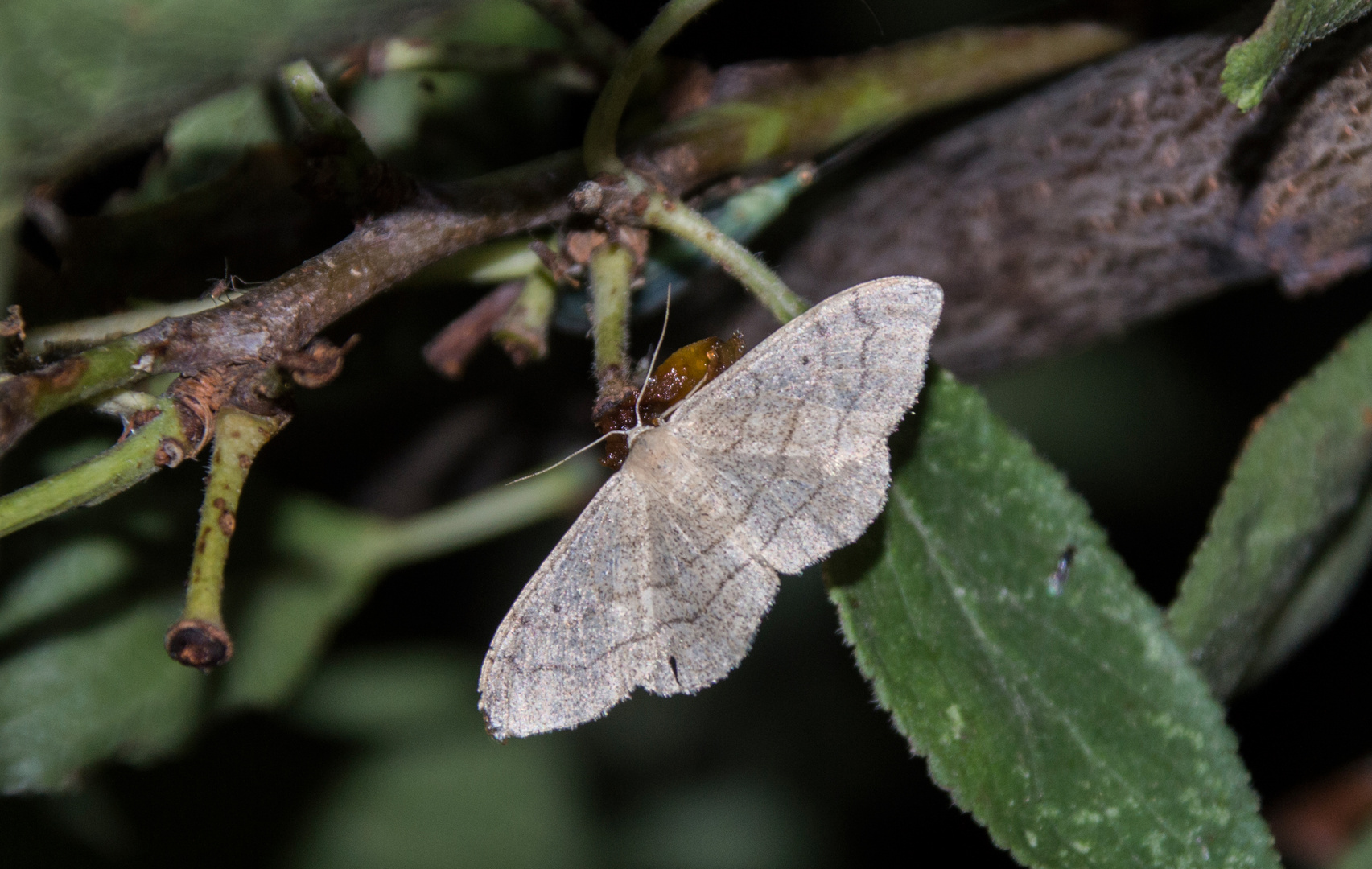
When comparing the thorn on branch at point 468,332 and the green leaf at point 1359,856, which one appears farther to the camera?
the green leaf at point 1359,856

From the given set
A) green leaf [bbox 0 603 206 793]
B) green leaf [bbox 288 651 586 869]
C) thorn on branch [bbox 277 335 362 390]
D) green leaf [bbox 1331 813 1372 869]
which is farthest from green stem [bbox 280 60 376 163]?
green leaf [bbox 1331 813 1372 869]

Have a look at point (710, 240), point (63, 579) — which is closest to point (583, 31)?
point (710, 240)

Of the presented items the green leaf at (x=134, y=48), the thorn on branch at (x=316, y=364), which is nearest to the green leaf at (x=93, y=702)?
the thorn on branch at (x=316, y=364)

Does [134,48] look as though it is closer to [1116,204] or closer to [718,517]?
[718,517]

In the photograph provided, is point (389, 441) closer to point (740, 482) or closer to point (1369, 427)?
point (740, 482)

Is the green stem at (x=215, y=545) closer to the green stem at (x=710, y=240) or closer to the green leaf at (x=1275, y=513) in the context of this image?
the green stem at (x=710, y=240)

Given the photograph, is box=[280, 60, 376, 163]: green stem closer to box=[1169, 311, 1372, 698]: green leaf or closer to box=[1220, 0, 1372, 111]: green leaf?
box=[1220, 0, 1372, 111]: green leaf

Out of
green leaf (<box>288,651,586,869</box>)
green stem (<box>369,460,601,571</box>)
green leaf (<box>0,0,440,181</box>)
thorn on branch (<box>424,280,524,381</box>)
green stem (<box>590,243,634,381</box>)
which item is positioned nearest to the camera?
green leaf (<box>0,0,440,181</box>)

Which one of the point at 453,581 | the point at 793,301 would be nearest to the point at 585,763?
the point at 453,581
